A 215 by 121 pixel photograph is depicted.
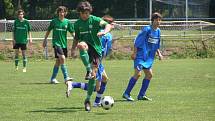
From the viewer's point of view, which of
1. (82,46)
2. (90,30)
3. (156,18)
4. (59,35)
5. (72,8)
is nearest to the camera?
(82,46)

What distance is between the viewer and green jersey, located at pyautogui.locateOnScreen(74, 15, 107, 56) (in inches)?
421

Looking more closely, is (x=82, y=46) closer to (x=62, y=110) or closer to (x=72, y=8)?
(x=62, y=110)

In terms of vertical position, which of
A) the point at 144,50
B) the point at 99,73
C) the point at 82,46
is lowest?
the point at 99,73

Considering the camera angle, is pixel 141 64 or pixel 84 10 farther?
pixel 141 64

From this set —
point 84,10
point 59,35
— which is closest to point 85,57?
point 84,10

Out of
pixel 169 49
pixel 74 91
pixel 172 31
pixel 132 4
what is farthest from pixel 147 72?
pixel 132 4

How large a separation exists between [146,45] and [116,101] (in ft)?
4.24

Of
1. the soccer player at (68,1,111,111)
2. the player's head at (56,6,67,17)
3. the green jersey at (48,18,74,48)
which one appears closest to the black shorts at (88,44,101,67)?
the soccer player at (68,1,111,111)

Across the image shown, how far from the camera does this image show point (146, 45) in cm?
1259

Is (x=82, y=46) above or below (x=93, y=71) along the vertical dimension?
above

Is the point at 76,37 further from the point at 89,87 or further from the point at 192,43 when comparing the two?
the point at 192,43

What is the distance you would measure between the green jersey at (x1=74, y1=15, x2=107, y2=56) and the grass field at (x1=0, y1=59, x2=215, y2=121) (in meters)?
1.14

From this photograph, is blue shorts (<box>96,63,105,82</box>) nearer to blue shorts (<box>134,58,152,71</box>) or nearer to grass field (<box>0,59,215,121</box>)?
grass field (<box>0,59,215,121</box>)

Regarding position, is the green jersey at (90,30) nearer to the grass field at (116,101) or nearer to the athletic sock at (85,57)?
the athletic sock at (85,57)
